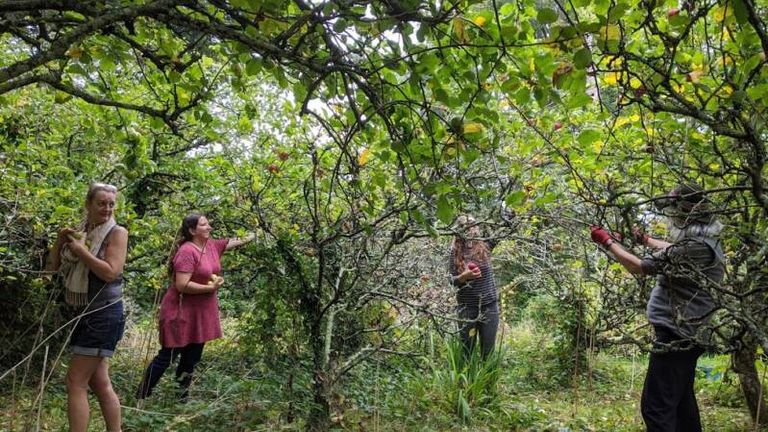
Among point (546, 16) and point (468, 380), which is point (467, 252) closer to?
point (468, 380)

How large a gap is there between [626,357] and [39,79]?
7.26 metres

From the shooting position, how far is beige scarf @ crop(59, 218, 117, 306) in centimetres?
280

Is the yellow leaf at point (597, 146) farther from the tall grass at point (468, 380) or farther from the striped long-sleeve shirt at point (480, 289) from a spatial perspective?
the tall grass at point (468, 380)

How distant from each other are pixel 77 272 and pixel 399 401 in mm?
2286

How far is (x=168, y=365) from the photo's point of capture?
3691mm

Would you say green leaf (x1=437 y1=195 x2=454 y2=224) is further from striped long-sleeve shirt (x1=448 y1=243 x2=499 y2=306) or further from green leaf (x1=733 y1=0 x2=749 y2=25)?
striped long-sleeve shirt (x1=448 y1=243 x2=499 y2=306)

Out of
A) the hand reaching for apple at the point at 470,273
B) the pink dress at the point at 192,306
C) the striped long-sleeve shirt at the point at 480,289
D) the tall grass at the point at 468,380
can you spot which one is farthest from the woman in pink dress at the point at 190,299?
the striped long-sleeve shirt at the point at 480,289

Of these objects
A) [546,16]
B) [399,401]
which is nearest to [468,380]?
[399,401]

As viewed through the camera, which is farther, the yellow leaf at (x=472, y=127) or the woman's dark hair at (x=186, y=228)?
the woman's dark hair at (x=186, y=228)

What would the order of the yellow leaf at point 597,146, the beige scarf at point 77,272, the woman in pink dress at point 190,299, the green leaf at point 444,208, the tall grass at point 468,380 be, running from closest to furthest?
the green leaf at point 444,208, the beige scarf at point 77,272, the yellow leaf at point 597,146, the woman in pink dress at point 190,299, the tall grass at point 468,380

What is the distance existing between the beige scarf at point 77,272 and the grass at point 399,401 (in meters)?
0.63

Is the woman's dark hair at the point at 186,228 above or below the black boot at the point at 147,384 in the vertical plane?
above

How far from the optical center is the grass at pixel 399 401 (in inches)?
123

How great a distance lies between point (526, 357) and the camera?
249 inches
